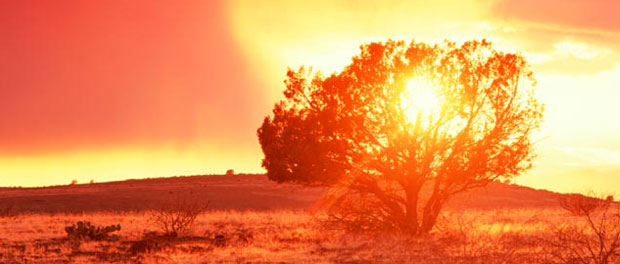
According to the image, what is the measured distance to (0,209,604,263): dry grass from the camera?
67.8 feet

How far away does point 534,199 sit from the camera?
75438 mm

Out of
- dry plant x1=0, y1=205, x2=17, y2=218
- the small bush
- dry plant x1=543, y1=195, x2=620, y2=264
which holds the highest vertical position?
dry plant x1=0, y1=205, x2=17, y2=218

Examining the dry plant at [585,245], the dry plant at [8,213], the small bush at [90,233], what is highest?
the dry plant at [8,213]

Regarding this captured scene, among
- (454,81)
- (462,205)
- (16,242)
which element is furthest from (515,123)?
(462,205)

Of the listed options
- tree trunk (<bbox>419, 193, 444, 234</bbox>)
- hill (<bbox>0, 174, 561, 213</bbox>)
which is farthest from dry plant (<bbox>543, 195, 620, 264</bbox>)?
hill (<bbox>0, 174, 561, 213</bbox>)

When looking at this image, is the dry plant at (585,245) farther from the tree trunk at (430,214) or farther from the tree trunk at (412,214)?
the tree trunk at (412,214)

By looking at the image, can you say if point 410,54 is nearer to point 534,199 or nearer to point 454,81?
point 454,81

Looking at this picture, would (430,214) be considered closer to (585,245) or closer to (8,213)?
(585,245)

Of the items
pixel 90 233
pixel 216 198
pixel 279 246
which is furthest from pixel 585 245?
pixel 216 198

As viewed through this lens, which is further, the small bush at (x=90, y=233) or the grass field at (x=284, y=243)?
the small bush at (x=90, y=233)

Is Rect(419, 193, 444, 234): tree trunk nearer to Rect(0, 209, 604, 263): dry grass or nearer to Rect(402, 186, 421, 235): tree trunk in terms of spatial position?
Rect(402, 186, 421, 235): tree trunk

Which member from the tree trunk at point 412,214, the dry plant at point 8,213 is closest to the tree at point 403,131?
the tree trunk at point 412,214

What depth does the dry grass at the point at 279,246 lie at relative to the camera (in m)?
20.7

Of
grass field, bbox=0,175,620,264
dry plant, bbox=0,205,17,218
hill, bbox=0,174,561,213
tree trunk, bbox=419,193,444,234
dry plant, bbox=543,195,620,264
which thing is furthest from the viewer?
hill, bbox=0,174,561,213
